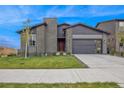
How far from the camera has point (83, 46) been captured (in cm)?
2850

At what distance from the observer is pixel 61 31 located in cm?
3097

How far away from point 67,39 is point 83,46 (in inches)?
81.1

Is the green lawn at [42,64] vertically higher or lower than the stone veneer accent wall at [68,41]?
lower

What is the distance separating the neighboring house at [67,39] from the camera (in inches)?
1104

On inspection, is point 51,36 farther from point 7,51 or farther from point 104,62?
point 104,62

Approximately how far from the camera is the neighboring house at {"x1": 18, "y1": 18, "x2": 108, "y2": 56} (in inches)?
1104

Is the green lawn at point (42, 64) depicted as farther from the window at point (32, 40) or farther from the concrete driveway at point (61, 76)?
the window at point (32, 40)

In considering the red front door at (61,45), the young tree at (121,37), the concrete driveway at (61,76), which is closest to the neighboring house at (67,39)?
the red front door at (61,45)

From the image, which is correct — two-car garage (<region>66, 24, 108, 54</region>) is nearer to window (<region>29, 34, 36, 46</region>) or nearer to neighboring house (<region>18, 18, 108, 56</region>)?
neighboring house (<region>18, 18, 108, 56</region>)

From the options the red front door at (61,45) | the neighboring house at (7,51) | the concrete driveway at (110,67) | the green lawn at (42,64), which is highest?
the red front door at (61,45)

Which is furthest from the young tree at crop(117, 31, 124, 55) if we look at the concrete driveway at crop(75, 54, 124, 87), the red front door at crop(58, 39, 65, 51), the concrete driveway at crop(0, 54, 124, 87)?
the concrete driveway at crop(0, 54, 124, 87)
